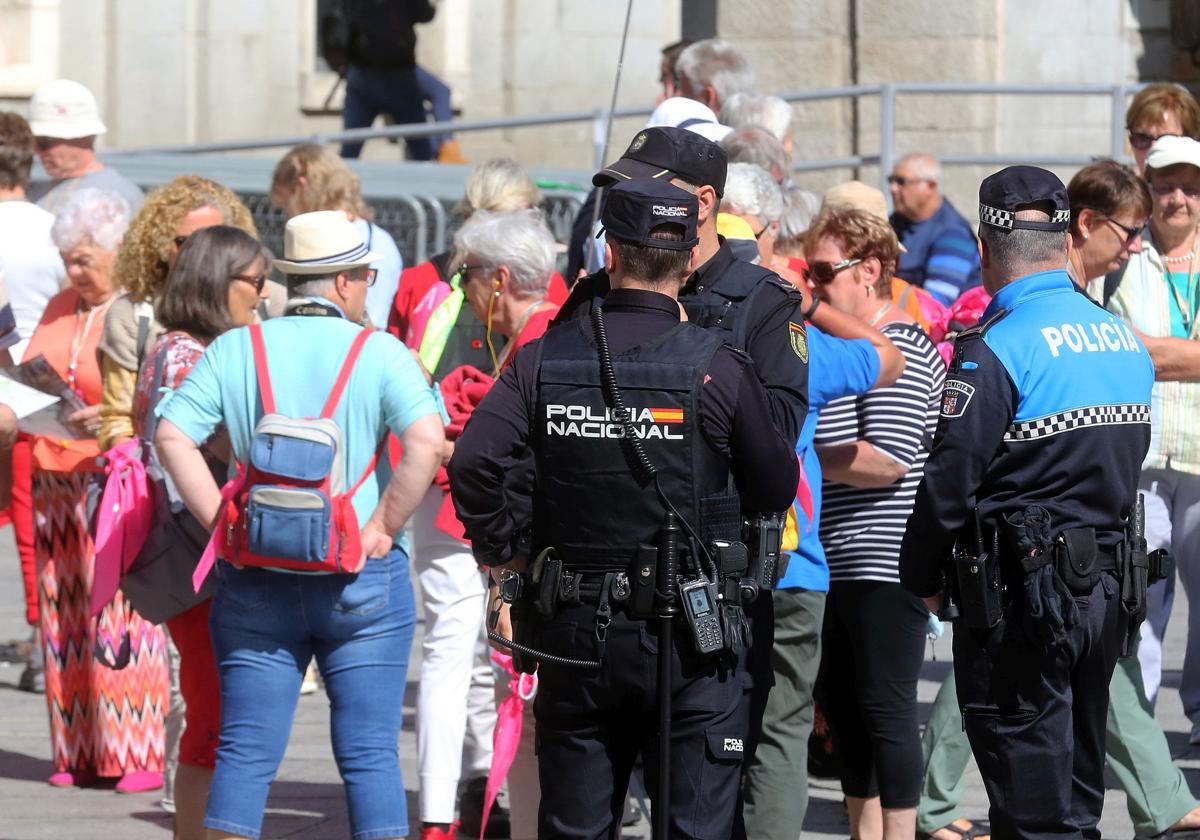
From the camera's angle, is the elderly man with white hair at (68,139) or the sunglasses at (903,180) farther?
the sunglasses at (903,180)

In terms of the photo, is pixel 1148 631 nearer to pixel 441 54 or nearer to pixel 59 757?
pixel 59 757

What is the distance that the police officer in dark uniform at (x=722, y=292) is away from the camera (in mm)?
4562

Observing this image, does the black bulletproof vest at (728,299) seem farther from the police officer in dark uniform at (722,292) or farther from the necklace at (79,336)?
the necklace at (79,336)

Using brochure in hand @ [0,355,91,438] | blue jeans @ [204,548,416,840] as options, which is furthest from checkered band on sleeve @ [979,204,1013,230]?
brochure in hand @ [0,355,91,438]

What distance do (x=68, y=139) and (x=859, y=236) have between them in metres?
3.92

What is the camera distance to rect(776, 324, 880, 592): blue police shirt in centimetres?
518

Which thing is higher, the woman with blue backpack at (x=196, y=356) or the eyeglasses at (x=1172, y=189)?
the eyeglasses at (x=1172, y=189)

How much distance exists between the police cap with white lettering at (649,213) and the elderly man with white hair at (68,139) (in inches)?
170

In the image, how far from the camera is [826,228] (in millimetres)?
5770

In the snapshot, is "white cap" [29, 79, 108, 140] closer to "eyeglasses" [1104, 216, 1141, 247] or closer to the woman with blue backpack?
the woman with blue backpack

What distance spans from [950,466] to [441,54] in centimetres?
1641

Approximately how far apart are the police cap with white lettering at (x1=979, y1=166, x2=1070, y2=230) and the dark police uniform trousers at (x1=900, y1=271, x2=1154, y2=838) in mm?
157

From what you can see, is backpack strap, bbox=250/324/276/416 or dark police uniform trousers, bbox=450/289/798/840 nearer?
dark police uniform trousers, bbox=450/289/798/840

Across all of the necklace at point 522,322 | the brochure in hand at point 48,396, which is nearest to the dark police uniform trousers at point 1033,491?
the necklace at point 522,322
